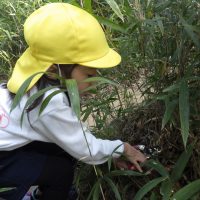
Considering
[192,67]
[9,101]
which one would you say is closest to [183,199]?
[192,67]

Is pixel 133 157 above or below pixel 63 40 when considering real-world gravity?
below

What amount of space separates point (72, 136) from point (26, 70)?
0.82 ft

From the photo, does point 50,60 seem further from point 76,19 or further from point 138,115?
point 138,115

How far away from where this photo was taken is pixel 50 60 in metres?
1.35

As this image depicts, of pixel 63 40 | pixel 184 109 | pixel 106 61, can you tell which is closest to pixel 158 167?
pixel 184 109

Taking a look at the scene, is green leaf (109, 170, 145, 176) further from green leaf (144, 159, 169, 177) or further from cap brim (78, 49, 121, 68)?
cap brim (78, 49, 121, 68)

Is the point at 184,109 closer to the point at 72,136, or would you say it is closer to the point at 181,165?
the point at 181,165

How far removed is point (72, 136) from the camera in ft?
4.63

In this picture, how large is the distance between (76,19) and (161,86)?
406 mm

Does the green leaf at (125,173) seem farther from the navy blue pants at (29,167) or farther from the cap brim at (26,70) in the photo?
the cap brim at (26,70)

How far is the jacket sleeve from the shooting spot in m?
1.38

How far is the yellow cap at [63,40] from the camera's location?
52.0 inches

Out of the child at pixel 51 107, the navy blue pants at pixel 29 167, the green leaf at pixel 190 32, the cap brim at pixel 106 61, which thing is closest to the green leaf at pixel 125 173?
the child at pixel 51 107

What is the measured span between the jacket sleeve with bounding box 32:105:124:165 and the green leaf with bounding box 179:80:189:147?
1.02ft
